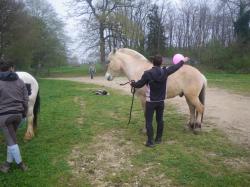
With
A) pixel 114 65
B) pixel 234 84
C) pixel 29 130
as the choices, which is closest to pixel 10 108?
pixel 29 130

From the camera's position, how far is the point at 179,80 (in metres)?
7.10

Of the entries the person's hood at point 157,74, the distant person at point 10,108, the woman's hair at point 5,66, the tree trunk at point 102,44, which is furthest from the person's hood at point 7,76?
the tree trunk at point 102,44

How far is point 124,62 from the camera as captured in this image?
7672 millimetres

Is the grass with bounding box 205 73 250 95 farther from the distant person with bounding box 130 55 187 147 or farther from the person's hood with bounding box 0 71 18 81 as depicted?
the person's hood with bounding box 0 71 18 81

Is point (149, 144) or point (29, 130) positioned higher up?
point (29, 130)

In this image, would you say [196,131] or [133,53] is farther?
[133,53]

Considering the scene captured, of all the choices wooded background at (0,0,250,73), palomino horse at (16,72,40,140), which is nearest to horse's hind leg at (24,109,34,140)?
palomino horse at (16,72,40,140)

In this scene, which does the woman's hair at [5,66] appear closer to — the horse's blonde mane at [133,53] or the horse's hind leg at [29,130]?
the horse's hind leg at [29,130]

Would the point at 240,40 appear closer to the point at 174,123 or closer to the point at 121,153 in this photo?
the point at 174,123

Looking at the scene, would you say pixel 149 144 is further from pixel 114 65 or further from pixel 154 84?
pixel 114 65

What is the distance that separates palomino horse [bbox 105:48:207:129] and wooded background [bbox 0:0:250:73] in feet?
68.0

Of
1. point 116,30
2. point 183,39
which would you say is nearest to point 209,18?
point 183,39

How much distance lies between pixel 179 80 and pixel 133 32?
1222 inches

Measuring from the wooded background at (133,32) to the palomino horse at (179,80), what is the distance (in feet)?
68.0
